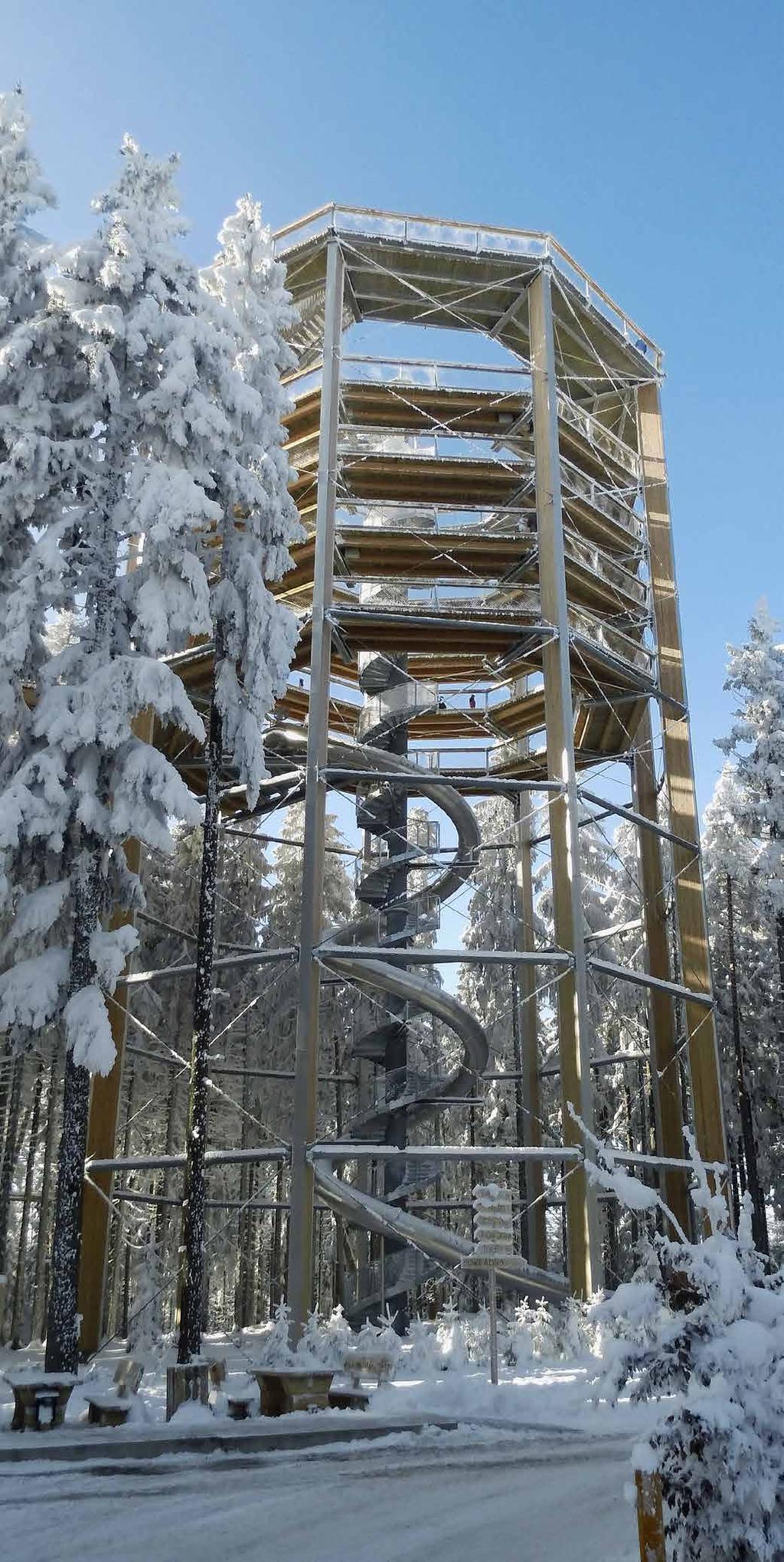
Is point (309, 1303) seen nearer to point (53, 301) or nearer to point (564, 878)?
point (564, 878)

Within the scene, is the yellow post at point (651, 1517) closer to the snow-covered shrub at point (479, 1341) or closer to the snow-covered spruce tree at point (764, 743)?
the snow-covered shrub at point (479, 1341)

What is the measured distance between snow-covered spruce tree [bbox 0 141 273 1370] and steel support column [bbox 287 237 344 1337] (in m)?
5.26

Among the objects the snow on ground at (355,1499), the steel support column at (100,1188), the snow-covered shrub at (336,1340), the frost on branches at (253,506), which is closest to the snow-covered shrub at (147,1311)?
the steel support column at (100,1188)

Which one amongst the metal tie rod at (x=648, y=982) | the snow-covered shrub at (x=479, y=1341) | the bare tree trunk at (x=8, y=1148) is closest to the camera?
the snow-covered shrub at (x=479, y=1341)

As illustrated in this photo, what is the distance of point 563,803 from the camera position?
74.5 feet

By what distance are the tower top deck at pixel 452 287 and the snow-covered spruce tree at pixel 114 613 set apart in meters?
8.67

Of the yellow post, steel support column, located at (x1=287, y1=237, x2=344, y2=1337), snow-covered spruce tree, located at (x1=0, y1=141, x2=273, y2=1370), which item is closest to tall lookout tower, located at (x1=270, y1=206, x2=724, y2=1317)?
steel support column, located at (x1=287, y1=237, x2=344, y2=1337)

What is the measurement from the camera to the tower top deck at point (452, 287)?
25.5 metres

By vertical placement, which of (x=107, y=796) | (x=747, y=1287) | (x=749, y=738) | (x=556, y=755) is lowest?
(x=747, y=1287)

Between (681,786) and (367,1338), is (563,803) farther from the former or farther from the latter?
(367,1338)

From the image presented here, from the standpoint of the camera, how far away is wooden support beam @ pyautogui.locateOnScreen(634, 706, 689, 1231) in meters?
25.7

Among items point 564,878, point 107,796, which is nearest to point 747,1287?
point 107,796

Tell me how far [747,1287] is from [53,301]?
51.8 feet

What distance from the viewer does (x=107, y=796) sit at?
1638 centimetres
